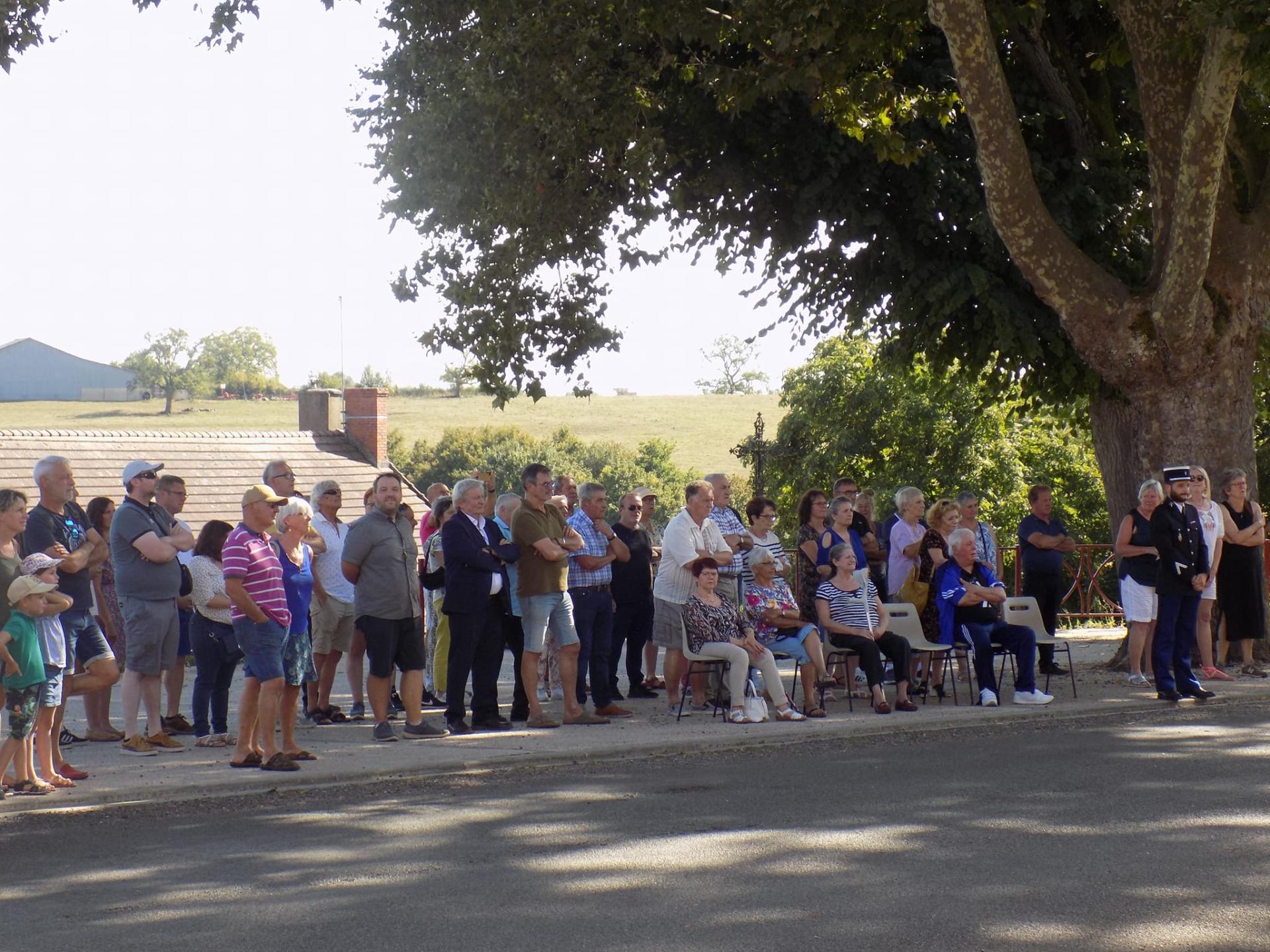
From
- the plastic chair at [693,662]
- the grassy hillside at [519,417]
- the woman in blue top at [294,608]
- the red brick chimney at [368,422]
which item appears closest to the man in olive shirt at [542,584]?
the plastic chair at [693,662]

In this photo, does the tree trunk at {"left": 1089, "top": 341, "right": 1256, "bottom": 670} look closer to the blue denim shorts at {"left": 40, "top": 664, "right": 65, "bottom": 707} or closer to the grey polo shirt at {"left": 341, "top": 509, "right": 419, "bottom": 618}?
the grey polo shirt at {"left": 341, "top": 509, "right": 419, "bottom": 618}

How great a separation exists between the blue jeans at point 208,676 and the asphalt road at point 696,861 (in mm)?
2380

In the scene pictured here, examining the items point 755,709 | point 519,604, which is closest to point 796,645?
point 755,709

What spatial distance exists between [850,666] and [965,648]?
3.43 ft

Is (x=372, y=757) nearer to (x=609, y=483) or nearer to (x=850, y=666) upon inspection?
(x=850, y=666)

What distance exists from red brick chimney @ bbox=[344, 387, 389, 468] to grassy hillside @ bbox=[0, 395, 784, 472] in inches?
2168

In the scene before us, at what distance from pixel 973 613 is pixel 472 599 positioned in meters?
4.61

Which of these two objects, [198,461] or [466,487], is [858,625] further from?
[198,461]

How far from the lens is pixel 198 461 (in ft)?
108

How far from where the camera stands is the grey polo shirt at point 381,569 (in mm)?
11312

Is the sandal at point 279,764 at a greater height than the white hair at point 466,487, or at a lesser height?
lesser

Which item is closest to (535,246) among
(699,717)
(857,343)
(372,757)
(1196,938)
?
(699,717)

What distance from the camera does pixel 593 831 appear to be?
26.2ft

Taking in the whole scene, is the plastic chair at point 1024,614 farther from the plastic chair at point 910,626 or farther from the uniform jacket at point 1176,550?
the uniform jacket at point 1176,550
